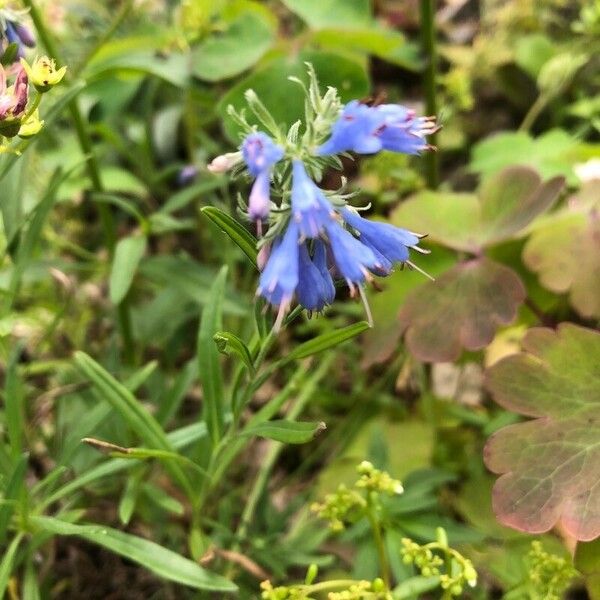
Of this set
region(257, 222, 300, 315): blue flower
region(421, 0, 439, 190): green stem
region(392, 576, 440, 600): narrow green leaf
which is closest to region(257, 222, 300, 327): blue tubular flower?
region(257, 222, 300, 315): blue flower

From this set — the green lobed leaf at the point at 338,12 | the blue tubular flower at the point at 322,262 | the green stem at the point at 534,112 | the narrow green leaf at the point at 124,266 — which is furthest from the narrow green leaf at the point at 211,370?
the green stem at the point at 534,112

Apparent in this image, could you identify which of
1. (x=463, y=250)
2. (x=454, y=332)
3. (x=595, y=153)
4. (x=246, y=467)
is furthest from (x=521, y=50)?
(x=246, y=467)

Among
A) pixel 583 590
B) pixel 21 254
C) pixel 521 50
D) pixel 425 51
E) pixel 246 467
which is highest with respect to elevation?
pixel 21 254

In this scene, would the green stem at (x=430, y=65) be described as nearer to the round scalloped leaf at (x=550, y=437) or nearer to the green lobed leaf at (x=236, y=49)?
the green lobed leaf at (x=236, y=49)

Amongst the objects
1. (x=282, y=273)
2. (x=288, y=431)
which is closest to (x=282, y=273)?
(x=282, y=273)

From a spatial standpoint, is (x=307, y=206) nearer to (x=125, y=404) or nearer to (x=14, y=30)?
(x=125, y=404)

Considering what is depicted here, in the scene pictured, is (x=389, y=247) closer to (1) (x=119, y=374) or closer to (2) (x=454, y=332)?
(2) (x=454, y=332)
